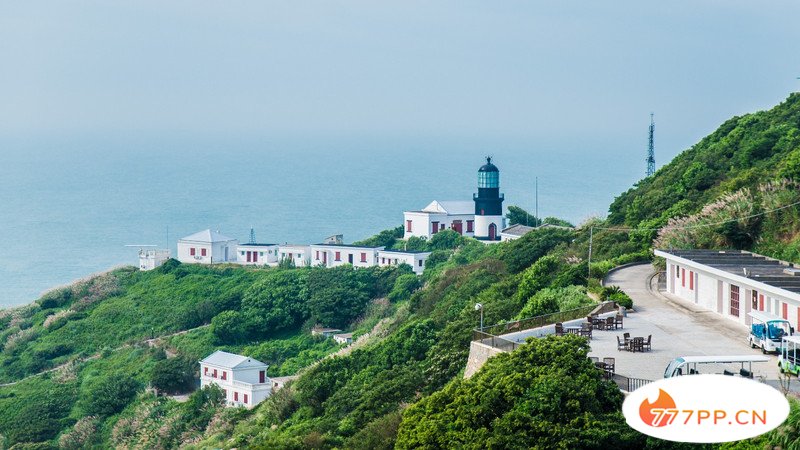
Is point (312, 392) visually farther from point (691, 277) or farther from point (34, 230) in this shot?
point (34, 230)

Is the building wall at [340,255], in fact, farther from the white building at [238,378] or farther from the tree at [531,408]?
the tree at [531,408]

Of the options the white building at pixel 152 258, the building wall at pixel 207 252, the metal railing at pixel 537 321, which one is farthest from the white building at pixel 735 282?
the white building at pixel 152 258

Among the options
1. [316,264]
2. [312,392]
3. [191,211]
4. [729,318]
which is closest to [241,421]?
[312,392]

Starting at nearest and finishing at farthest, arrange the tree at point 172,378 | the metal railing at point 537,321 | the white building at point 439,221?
1. the metal railing at point 537,321
2. the tree at point 172,378
3. the white building at point 439,221

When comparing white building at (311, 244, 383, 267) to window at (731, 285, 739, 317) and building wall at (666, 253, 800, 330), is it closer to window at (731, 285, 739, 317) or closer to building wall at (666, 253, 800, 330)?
building wall at (666, 253, 800, 330)

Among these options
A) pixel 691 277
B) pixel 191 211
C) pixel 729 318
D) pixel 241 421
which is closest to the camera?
pixel 729 318

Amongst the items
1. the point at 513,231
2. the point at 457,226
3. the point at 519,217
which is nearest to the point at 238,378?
the point at 513,231
